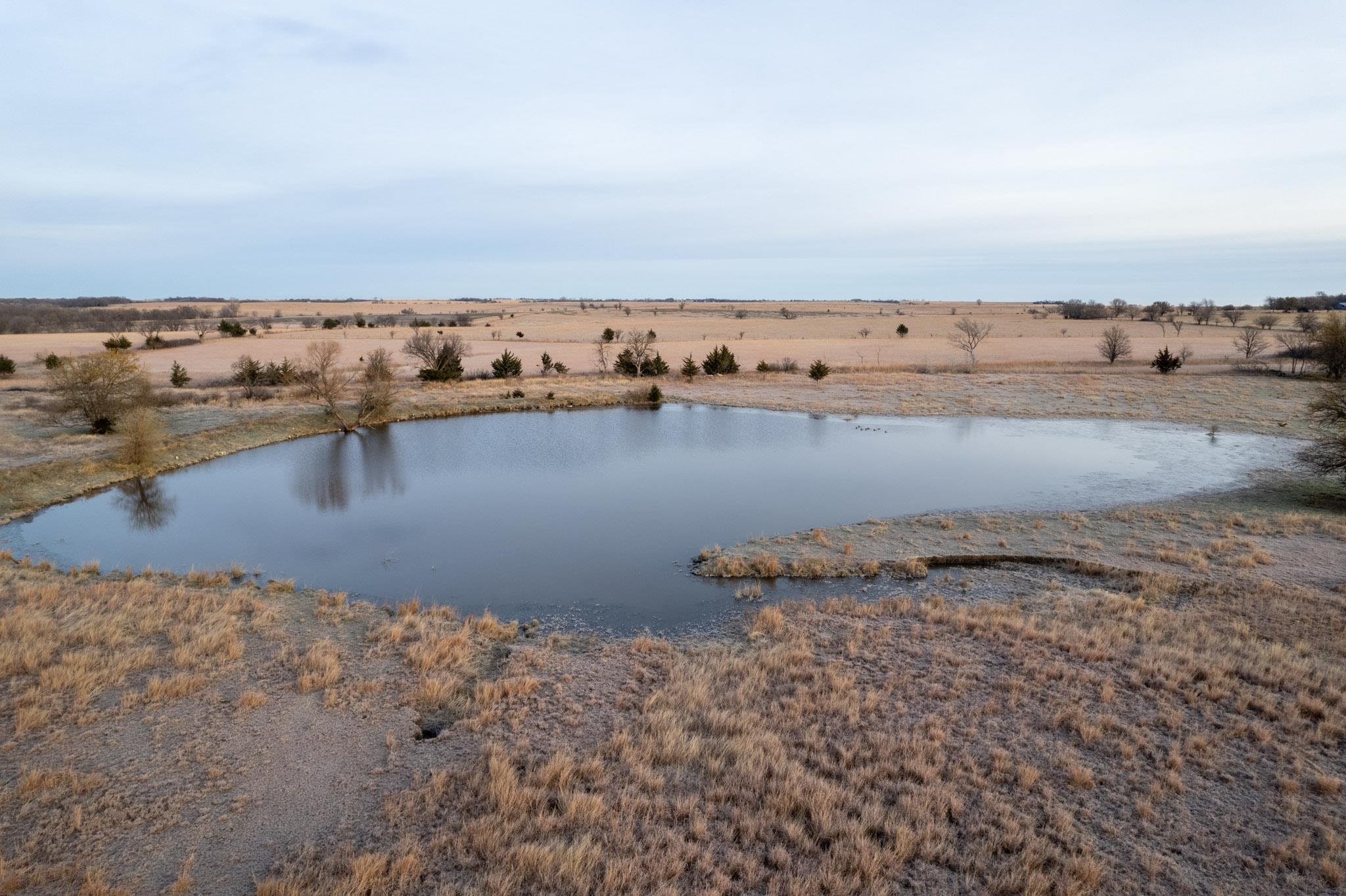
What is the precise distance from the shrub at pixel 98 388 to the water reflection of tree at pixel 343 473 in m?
7.05

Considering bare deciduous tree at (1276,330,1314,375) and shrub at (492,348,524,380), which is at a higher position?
bare deciduous tree at (1276,330,1314,375)

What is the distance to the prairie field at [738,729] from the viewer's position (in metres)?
5.47

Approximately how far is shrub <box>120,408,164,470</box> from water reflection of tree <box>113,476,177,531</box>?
2.54 feet

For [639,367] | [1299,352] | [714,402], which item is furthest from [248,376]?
[1299,352]

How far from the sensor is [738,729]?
24.6 ft

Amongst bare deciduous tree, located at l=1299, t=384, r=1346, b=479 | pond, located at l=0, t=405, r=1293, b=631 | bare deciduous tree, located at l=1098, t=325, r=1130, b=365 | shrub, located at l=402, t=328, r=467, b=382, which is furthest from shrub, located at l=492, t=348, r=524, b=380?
bare deciduous tree, located at l=1098, t=325, r=1130, b=365

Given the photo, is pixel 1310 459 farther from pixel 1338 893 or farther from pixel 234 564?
pixel 234 564

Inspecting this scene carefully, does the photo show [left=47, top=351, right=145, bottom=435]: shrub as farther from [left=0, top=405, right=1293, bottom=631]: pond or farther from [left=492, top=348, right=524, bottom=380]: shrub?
[left=492, top=348, right=524, bottom=380]: shrub

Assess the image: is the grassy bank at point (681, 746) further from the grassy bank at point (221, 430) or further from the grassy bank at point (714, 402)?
the grassy bank at point (714, 402)

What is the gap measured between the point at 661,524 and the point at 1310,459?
17.8 meters

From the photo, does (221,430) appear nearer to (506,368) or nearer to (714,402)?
(506,368)

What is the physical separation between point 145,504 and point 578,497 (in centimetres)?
1127

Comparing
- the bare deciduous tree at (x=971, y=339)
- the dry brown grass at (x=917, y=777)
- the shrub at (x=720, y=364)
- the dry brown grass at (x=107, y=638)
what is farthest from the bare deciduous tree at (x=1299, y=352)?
the dry brown grass at (x=107, y=638)

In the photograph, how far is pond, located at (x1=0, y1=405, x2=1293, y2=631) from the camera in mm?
13039
